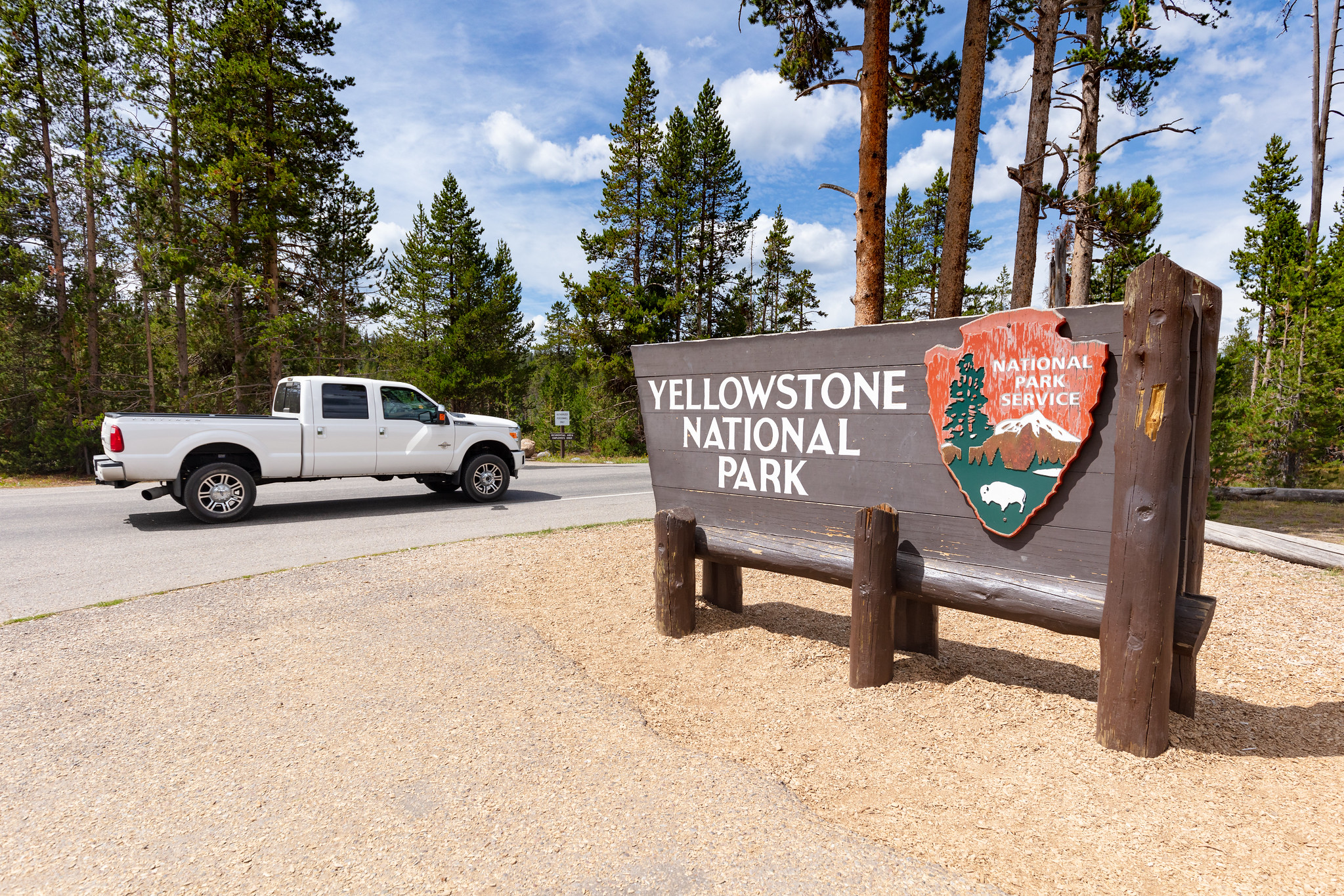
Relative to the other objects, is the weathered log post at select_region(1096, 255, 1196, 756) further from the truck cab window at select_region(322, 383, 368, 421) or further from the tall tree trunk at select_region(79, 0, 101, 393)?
the tall tree trunk at select_region(79, 0, 101, 393)

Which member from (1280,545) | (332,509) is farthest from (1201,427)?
(332,509)

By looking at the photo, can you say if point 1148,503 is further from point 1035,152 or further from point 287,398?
point 287,398

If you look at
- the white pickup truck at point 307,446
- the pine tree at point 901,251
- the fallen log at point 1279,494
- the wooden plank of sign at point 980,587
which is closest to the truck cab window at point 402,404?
the white pickup truck at point 307,446

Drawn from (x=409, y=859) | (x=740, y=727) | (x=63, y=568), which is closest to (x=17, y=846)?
(x=409, y=859)

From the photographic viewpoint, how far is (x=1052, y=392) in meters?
2.89

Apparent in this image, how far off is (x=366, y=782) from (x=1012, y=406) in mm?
3270

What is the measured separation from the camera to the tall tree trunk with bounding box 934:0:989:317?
7090mm

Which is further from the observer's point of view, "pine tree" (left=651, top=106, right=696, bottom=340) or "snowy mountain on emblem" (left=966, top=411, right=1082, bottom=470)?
"pine tree" (left=651, top=106, right=696, bottom=340)

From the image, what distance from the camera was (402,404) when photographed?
9867 millimetres

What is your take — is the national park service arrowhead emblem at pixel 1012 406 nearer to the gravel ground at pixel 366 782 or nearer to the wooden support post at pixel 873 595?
the wooden support post at pixel 873 595

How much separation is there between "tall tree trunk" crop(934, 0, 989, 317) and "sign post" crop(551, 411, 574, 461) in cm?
1743

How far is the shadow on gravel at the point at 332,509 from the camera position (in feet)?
27.7

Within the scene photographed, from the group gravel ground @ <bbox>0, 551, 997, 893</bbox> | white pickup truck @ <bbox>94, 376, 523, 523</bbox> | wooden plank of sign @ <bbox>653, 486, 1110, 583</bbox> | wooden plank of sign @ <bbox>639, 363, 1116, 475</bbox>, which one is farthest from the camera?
white pickup truck @ <bbox>94, 376, 523, 523</bbox>

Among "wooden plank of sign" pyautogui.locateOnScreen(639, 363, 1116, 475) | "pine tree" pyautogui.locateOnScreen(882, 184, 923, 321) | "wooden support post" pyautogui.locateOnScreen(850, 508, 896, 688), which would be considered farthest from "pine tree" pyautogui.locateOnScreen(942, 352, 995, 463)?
"pine tree" pyautogui.locateOnScreen(882, 184, 923, 321)
